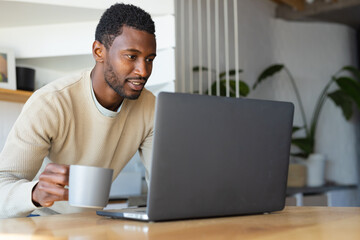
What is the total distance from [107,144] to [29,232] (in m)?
0.82

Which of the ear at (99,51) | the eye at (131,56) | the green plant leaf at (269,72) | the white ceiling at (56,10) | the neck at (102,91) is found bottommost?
the neck at (102,91)

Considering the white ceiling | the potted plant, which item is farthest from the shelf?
the potted plant

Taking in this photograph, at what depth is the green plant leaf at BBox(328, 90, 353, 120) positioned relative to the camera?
16.1 ft

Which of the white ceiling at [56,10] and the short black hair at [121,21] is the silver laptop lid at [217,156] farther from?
the white ceiling at [56,10]

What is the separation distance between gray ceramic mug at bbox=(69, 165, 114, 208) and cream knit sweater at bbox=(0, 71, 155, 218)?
21 centimetres

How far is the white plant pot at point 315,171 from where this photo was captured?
4.77 m

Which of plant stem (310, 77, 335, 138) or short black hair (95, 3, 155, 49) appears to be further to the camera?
plant stem (310, 77, 335, 138)

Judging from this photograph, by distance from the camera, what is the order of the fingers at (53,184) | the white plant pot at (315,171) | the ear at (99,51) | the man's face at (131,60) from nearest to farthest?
the fingers at (53,184) < the man's face at (131,60) < the ear at (99,51) < the white plant pot at (315,171)

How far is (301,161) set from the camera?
197 inches

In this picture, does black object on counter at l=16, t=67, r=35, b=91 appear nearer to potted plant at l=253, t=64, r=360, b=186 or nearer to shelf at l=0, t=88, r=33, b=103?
shelf at l=0, t=88, r=33, b=103

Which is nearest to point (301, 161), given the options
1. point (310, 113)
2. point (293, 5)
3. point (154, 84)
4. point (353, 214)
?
point (310, 113)

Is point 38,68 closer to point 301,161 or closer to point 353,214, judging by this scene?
point 353,214

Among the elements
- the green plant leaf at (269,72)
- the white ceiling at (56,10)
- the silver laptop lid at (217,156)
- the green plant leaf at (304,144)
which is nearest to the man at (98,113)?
the silver laptop lid at (217,156)

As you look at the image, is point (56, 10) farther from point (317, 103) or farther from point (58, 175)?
point (317, 103)
